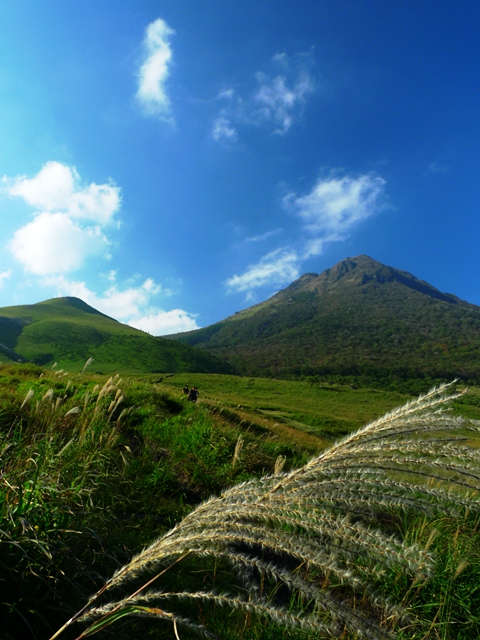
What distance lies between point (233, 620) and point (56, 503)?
1.86 meters

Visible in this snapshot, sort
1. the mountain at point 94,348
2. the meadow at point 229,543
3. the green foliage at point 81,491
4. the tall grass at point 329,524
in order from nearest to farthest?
1. the tall grass at point 329,524
2. the meadow at point 229,543
3. the green foliage at point 81,491
4. the mountain at point 94,348

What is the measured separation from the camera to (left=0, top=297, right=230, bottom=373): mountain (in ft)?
352

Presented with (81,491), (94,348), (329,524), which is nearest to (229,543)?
(81,491)

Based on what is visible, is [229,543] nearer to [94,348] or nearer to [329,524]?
[329,524]

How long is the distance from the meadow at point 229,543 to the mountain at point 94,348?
96085 millimetres

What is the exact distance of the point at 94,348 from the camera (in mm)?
121375

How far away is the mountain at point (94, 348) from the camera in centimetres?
10744

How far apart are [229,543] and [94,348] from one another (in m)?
127

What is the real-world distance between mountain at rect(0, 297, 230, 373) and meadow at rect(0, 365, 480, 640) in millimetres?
96085

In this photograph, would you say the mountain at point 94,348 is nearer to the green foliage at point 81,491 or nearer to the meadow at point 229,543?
the green foliage at point 81,491

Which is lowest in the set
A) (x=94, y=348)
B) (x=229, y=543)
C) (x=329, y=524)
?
(x=229, y=543)

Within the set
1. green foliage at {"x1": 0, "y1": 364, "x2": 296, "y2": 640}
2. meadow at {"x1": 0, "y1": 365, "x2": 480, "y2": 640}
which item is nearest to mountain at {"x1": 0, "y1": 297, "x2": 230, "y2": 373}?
green foliage at {"x1": 0, "y1": 364, "x2": 296, "y2": 640}

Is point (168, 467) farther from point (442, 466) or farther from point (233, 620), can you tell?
point (442, 466)

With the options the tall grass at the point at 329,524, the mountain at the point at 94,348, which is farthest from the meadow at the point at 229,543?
the mountain at the point at 94,348
